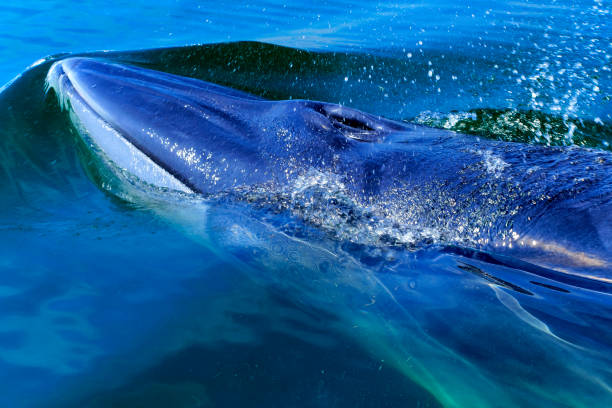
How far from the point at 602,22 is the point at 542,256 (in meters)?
9.58

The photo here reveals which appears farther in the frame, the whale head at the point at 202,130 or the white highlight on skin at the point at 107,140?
the white highlight on skin at the point at 107,140

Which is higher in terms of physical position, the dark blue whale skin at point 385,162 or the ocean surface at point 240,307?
the dark blue whale skin at point 385,162

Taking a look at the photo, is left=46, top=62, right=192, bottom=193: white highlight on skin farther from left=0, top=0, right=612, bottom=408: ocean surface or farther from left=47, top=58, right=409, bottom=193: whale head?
left=0, top=0, right=612, bottom=408: ocean surface

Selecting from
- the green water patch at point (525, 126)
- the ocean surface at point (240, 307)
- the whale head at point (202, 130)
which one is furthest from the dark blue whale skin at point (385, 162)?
the green water patch at point (525, 126)

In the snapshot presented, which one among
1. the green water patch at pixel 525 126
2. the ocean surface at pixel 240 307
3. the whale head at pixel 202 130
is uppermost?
the whale head at pixel 202 130

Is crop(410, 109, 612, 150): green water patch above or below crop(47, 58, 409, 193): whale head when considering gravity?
below

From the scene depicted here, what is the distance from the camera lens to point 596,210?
4.05m

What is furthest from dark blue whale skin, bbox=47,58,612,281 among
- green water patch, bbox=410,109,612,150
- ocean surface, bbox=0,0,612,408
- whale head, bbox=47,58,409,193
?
green water patch, bbox=410,109,612,150

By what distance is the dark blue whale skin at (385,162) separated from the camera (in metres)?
4.15

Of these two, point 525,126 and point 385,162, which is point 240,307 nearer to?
point 385,162

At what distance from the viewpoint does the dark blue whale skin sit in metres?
4.15

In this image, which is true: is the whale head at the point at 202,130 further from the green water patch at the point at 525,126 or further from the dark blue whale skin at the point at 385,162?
the green water patch at the point at 525,126

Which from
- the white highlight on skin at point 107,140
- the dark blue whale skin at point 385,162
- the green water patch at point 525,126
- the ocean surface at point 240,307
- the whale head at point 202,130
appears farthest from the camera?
the green water patch at point 525,126

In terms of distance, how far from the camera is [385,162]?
4816 millimetres
